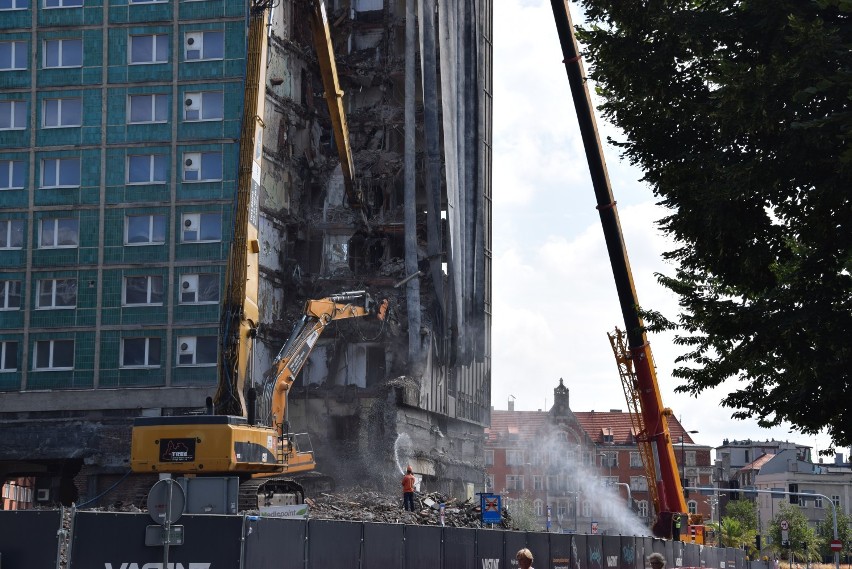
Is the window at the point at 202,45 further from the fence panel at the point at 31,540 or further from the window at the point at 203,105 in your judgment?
the fence panel at the point at 31,540

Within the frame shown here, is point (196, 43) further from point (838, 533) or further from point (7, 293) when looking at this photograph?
point (838, 533)

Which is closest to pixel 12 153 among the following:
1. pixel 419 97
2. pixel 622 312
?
pixel 419 97

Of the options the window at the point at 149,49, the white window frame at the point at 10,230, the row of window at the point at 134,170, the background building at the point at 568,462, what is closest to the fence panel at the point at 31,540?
the row of window at the point at 134,170

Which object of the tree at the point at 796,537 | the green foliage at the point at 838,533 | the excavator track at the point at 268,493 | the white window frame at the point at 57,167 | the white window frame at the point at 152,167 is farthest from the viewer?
the green foliage at the point at 838,533

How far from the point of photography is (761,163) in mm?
19031

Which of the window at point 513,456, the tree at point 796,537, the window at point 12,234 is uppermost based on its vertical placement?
the window at point 12,234

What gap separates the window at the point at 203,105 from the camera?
6131 cm

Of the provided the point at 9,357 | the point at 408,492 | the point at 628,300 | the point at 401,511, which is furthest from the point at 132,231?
the point at 628,300

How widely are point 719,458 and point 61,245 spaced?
13156cm

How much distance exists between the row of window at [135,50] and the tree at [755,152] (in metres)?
42.7

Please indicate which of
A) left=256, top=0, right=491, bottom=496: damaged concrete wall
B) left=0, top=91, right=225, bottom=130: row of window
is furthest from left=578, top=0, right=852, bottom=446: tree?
left=0, top=91, right=225, bottom=130: row of window

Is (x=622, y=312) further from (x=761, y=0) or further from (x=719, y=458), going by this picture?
(x=719, y=458)

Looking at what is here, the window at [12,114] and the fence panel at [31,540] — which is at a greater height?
the window at [12,114]

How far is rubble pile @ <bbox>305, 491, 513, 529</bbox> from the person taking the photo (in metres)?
40.3
